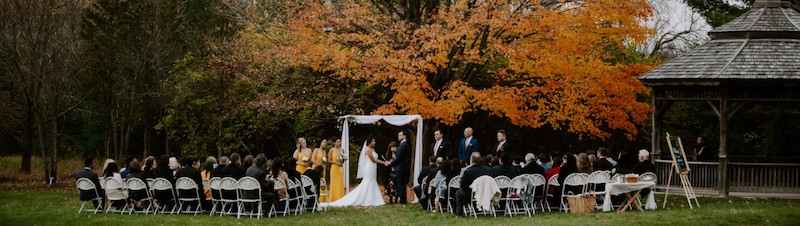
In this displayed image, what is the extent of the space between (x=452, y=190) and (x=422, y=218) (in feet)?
3.01

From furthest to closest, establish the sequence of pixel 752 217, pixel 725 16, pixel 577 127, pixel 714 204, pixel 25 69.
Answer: pixel 725 16, pixel 25 69, pixel 577 127, pixel 714 204, pixel 752 217

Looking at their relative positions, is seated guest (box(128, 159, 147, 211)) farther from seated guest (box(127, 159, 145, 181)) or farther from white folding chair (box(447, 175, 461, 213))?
white folding chair (box(447, 175, 461, 213))

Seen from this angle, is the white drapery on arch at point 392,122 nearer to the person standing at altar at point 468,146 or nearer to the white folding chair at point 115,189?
the person standing at altar at point 468,146

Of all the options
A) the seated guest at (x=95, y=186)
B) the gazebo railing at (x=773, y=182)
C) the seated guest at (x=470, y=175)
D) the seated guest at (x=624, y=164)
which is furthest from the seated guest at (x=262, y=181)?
the gazebo railing at (x=773, y=182)

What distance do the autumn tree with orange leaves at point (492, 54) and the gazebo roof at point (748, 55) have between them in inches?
84.3

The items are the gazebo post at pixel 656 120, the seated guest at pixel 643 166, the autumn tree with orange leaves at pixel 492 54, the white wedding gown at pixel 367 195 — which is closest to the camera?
the seated guest at pixel 643 166

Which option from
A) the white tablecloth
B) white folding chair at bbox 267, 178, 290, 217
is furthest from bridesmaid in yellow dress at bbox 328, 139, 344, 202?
the white tablecloth

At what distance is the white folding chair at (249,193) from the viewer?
17.7m

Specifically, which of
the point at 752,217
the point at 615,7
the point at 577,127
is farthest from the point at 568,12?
the point at 752,217

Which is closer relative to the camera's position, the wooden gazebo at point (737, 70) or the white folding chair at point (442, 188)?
the white folding chair at point (442, 188)

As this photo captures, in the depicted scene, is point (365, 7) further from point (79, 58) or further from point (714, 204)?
point (714, 204)

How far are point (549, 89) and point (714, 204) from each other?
20.5 ft

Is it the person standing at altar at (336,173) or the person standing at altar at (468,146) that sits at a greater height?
the person standing at altar at (468,146)

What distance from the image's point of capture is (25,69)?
27.5 m
